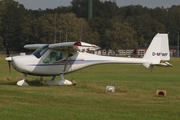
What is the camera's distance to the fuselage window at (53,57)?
21.8 meters

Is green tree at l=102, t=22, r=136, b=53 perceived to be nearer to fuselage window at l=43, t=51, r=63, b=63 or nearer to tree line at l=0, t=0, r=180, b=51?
tree line at l=0, t=0, r=180, b=51

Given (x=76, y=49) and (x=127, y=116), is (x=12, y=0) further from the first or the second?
(x=127, y=116)

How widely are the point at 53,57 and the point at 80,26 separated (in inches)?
3871

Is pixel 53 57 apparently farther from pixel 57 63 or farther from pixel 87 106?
pixel 87 106

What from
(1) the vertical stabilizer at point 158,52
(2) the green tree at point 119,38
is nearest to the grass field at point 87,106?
(1) the vertical stabilizer at point 158,52

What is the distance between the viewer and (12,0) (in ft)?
477

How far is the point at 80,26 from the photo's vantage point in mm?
120000

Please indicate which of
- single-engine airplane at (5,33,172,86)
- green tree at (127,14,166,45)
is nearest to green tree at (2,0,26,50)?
green tree at (127,14,166,45)

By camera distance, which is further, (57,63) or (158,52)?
(158,52)

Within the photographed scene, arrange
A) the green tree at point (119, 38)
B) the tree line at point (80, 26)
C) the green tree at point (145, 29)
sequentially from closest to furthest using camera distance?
the tree line at point (80, 26) → the green tree at point (119, 38) → the green tree at point (145, 29)

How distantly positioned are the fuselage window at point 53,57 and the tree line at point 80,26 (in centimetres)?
8804

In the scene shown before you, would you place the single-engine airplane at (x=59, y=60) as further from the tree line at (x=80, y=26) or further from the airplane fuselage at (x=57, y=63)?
the tree line at (x=80, y=26)

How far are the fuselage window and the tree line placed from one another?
88.0m

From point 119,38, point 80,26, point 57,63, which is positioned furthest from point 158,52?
point 119,38
